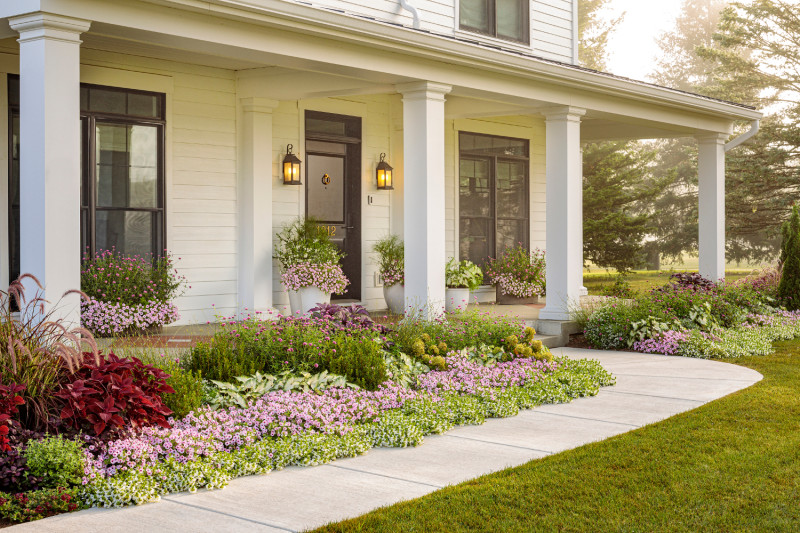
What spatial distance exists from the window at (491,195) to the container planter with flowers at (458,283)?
126 centimetres

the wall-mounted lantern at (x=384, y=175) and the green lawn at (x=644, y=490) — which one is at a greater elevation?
the wall-mounted lantern at (x=384, y=175)

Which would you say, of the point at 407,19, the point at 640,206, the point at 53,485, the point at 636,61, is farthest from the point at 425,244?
the point at 636,61

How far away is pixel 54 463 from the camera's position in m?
4.52

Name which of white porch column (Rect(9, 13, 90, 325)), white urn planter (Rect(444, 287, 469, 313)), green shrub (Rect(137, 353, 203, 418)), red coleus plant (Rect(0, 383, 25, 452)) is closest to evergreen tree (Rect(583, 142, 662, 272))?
white urn planter (Rect(444, 287, 469, 313))

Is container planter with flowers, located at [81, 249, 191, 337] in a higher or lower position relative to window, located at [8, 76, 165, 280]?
lower

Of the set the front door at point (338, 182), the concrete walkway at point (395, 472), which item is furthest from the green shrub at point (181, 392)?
the front door at point (338, 182)

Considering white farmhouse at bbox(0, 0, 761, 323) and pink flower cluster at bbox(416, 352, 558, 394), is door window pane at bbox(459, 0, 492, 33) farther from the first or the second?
pink flower cluster at bbox(416, 352, 558, 394)

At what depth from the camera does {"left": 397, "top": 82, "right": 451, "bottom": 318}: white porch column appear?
930 cm

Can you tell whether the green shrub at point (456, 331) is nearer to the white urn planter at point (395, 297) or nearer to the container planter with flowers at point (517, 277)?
the white urn planter at point (395, 297)

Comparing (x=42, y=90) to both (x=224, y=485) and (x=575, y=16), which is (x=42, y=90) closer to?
(x=224, y=485)

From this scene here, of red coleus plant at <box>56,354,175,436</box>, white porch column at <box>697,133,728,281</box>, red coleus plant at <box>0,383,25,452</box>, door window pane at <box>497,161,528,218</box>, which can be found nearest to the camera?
red coleus plant at <box>0,383,25,452</box>

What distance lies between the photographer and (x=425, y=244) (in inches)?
368

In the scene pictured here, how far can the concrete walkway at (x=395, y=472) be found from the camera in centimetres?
426

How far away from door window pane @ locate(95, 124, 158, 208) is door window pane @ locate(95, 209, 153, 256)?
0.36 ft
